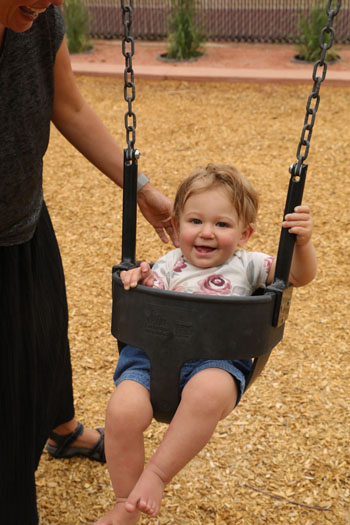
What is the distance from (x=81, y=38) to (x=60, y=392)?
7.04 meters

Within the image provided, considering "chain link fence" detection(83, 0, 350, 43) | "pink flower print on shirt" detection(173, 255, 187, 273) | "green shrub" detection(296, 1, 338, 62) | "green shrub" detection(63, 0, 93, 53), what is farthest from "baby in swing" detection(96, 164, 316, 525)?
"chain link fence" detection(83, 0, 350, 43)

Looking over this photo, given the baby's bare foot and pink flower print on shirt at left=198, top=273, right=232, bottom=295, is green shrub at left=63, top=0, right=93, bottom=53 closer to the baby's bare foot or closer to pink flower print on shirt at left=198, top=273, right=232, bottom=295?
pink flower print on shirt at left=198, top=273, right=232, bottom=295

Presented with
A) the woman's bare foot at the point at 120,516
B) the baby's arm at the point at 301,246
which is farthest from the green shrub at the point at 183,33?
the woman's bare foot at the point at 120,516

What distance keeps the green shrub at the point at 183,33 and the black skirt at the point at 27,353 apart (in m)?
6.55

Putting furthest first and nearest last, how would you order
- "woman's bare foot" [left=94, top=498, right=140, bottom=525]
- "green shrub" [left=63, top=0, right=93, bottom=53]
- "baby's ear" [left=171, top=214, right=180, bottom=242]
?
"green shrub" [left=63, top=0, right=93, bottom=53], "baby's ear" [left=171, top=214, right=180, bottom=242], "woman's bare foot" [left=94, top=498, right=140, bottom=525]

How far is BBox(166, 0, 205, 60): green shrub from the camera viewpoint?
25.8 feet

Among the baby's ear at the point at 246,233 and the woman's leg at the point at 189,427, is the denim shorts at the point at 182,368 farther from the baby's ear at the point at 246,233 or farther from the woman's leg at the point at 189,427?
the baby's ear at the point at 246,233

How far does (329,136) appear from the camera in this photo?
18.6ft

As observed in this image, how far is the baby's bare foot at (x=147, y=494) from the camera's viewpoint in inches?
54.6

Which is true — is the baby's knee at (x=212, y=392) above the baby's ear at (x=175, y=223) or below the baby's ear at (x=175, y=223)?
below

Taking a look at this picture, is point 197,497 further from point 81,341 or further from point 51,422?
point 81,341

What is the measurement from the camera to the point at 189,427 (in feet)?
4.79

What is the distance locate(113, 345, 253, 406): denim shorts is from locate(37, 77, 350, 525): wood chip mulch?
0.88 m

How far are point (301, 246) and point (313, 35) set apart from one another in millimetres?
6648
